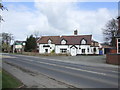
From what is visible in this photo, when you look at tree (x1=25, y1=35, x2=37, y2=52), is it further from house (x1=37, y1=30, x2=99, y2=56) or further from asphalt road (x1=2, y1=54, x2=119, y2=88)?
asphalt road (x1=2, y1=54, x2=119, y2=88)

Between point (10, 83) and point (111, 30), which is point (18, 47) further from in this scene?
point (10, 83)

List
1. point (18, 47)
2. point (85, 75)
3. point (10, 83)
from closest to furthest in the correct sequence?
point (10, 83), point (85, 75), point (18, 47)

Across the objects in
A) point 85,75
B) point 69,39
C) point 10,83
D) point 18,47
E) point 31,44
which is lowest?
point 85,75

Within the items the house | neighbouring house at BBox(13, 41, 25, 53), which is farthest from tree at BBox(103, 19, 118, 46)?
neighbouring house at BBox(13, 41, 25, 53)

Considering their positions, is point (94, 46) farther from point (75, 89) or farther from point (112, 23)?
point (75, 89)

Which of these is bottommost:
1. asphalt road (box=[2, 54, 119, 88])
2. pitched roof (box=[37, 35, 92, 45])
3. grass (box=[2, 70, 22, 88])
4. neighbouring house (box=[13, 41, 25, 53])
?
asphalt road (box=[2, 54, 119, 88])

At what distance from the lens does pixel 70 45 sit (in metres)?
68.7

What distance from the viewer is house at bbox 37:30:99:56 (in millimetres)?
67356

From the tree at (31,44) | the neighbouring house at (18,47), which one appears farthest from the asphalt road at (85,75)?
the neighbouring house at (18,47)

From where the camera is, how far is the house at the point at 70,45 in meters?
67.4

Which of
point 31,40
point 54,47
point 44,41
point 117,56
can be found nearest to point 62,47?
point 54,47

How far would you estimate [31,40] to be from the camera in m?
79.2

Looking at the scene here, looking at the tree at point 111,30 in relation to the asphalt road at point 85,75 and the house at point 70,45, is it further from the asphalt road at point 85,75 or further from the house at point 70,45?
the asphalt road at point 85,75

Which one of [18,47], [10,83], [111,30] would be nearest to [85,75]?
[10,83]
